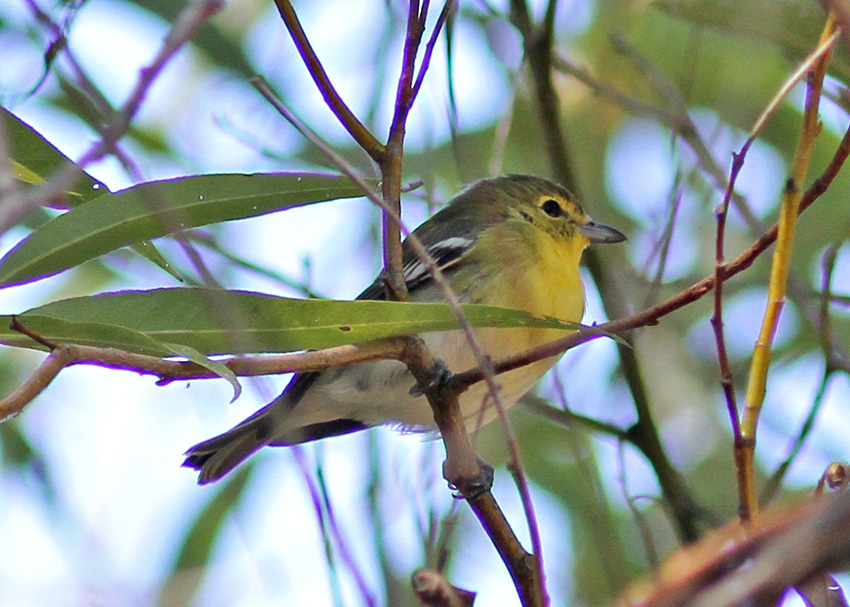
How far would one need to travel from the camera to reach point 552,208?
4441 millimetres

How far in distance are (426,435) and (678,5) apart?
1664mm

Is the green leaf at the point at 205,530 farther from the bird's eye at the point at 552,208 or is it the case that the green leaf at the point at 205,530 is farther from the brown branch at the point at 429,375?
the brown branch at the point at 429,375

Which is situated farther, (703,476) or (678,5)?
(703,476)

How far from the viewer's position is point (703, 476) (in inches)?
197

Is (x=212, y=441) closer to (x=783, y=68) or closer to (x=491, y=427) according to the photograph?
(x=491, y=427)

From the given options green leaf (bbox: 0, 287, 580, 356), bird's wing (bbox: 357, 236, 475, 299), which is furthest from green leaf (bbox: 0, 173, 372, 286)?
bird's wing (bbox: 357, 236, 475, 299)

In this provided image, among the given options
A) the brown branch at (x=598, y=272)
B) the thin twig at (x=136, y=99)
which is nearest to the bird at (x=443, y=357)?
the brown branch at (x=598, y=272)

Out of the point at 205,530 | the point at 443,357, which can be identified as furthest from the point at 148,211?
the point at 205,530

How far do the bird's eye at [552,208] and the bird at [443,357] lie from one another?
0.93ft

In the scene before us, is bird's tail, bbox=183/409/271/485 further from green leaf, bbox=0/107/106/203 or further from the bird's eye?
green leaf, bbox=0/107/106/203

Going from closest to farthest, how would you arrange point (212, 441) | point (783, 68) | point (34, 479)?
point (212, 441), point (34, 479), point (783, 68)

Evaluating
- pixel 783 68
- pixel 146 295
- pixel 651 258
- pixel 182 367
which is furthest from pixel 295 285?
pixel 783 68

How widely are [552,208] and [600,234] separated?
0.77ft

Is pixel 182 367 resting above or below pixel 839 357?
below
